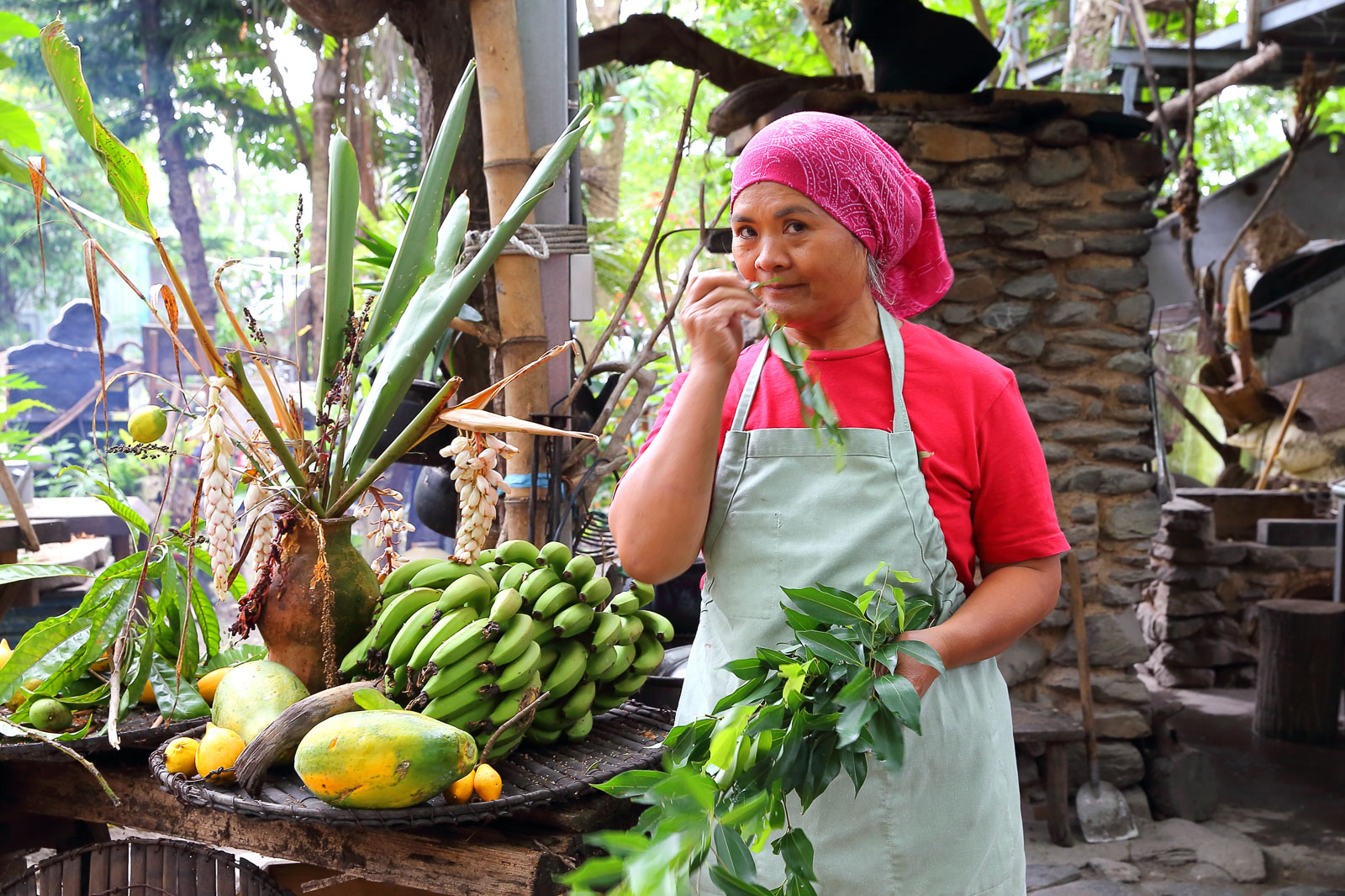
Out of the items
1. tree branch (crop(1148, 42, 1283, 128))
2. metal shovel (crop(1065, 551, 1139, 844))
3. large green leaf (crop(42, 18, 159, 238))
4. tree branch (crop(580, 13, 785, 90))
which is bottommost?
metal shovel (crop(1065, 551, 1139, 844))

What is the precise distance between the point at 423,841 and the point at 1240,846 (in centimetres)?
402

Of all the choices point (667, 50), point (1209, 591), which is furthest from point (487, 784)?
point (1209, 591)

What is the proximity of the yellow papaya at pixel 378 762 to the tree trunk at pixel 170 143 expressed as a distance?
1168 centimetres

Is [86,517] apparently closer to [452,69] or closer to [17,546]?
[17,546]

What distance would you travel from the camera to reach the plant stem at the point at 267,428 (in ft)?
5.16

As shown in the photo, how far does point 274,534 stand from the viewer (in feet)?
5.60

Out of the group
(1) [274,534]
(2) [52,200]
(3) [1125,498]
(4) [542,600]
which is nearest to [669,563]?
(4) [542,600]

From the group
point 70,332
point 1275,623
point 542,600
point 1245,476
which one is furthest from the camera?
point 70,332

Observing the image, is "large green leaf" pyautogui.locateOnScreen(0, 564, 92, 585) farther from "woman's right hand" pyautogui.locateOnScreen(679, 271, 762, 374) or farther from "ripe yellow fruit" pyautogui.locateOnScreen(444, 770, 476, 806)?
"woman's right hand" pyautogui.locateOnScreen(679, 271, 762, 374)

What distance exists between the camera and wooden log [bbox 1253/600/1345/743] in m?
5.59

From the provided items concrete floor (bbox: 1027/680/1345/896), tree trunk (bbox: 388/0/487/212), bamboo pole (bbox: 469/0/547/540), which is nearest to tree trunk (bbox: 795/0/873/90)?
tree trunk (bbox: 388/0/487/212)

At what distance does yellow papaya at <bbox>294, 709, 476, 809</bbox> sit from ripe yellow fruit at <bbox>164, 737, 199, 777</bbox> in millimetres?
234

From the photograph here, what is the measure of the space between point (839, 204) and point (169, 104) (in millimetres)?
13181

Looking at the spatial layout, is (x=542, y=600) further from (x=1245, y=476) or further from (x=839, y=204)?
(x=1245, y=476)
